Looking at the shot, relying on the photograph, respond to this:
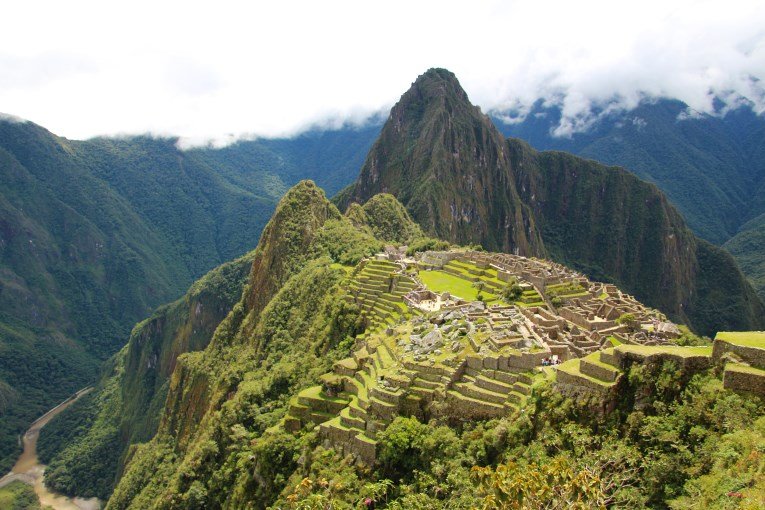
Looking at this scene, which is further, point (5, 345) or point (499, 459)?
point (5, 345)

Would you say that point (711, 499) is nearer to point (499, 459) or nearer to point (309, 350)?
point (499, 459)

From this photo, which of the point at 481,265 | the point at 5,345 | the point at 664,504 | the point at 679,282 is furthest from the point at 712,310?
the point at 5,345

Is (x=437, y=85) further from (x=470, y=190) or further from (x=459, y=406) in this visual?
(x=459, y=406)

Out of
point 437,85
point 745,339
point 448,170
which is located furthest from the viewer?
point 437,85

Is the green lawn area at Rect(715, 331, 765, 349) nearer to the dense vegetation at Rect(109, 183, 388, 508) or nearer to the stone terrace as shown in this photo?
the stone terrace

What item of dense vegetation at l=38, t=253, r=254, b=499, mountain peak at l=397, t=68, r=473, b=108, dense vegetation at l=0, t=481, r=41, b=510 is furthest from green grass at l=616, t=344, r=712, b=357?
mountain peak at l=397, t=68, r=473, b=108

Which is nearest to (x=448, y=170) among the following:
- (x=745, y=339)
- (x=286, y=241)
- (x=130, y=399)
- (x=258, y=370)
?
(x=286, y=241)

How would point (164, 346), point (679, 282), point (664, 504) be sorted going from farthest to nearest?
point (679, 282) < point (164, 346) < point (664, 504)
